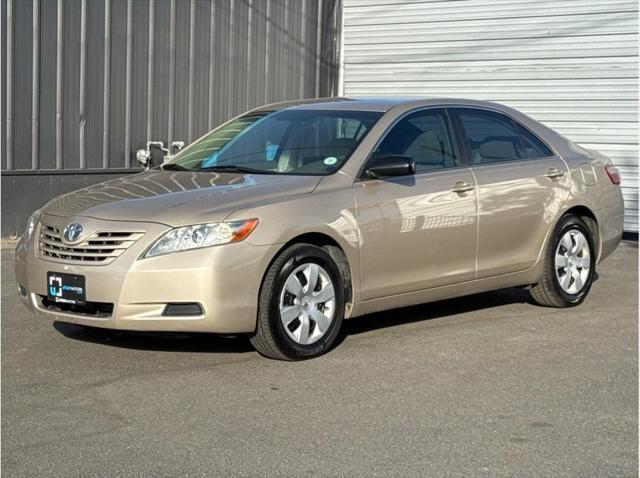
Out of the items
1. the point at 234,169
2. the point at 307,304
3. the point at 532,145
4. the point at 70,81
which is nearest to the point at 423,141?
the point at 532,145

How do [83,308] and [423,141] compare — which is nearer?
[83,308]

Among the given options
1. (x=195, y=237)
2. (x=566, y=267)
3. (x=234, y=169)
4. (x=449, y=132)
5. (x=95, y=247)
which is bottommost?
(x=566, y=267)

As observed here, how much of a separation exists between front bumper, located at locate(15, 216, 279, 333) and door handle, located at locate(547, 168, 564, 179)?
9.46 feet

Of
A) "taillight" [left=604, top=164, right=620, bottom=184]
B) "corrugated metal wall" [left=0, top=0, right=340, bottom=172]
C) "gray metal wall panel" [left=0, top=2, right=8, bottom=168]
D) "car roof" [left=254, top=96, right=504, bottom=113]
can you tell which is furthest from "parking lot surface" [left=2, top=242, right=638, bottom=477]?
"corrugated metal wall" [left=0, top=0, right=340, bottom=172]

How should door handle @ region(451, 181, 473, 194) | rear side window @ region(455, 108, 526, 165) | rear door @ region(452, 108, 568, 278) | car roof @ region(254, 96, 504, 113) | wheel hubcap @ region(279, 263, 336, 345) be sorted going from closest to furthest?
1. wheel hubcap @ region(279, 263, 336, 345)
2. door handle @ region(451, 181, 473, 194)
3. car roof @ region(254, 96, 504, 113)
4. rear door @ region(452, 108, 568, 278)
5. rear side window @ region(455, 108, 526, 165)

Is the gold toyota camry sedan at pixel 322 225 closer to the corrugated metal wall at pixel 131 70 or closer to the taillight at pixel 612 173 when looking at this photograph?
the taillight at pixel 612 173

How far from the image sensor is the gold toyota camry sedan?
21.0 ft

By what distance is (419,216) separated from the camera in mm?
7441

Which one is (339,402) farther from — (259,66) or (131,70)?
(259,66)

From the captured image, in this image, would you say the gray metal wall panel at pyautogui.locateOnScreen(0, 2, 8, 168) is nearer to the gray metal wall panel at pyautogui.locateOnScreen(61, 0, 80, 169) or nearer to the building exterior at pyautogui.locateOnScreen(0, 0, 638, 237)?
the building exterior at pyautogui.locateOnScreen(0, 0, 638, 237)

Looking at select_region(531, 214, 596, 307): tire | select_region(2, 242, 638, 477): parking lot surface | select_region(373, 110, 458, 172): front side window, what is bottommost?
select_region(2, 242, 638, 477): parking lot surface

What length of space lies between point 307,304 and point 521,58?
9970 millimetres

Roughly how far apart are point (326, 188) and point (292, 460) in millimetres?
2514

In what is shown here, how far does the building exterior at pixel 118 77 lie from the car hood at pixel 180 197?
501 centimetres
